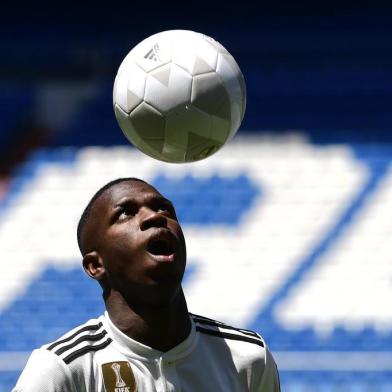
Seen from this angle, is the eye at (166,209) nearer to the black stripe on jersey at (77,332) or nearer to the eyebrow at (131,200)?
the eyebrow at (131,200)

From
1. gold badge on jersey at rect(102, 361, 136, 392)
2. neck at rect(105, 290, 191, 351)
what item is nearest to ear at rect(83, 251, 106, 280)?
neck at rect(105, 290, 191, 351)

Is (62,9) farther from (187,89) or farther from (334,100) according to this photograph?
(187,89)

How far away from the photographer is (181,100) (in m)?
4.16

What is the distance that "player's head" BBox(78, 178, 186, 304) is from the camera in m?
3.37

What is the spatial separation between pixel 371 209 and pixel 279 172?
1043 mm

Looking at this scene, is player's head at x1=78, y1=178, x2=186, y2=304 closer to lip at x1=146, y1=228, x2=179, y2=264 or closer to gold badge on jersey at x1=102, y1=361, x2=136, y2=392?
lip at x1=146, y1=228, x2=179, y2=264

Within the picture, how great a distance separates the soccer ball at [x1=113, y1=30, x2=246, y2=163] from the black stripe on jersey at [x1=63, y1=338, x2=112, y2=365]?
100cm

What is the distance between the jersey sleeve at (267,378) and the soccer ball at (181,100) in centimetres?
95

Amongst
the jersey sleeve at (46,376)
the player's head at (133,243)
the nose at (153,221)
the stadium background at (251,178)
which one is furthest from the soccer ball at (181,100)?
the stadium background at (251,178)

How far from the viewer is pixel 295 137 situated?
11570mm

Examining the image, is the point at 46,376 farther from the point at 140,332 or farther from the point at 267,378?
the point at 267,378

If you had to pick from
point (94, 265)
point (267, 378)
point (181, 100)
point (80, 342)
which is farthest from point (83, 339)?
point (181, 100)

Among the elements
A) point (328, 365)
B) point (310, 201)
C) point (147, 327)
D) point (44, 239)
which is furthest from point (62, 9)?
point (147, 327)

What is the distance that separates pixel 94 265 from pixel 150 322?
288 mm
